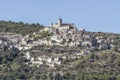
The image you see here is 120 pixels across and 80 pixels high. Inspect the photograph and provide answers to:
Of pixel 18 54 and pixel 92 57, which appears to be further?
pixel 18 54

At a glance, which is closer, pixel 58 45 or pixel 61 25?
pixel 58 45

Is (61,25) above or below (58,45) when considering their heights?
above

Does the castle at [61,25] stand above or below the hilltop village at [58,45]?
above

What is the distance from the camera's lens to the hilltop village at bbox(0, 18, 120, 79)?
457 ft

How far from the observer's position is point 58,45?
151125 millimetres

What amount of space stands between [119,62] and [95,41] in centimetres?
2019

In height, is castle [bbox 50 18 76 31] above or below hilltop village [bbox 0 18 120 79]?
above

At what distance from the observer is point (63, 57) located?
5556 inches

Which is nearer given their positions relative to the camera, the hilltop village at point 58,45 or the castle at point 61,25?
the hilltop village at point 58,45

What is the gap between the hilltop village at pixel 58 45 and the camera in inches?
5482

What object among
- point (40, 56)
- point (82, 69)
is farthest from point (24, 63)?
point (82, 69)

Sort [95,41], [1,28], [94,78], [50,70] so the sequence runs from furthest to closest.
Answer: [1,28], [95,41], [50,70], [94,78]

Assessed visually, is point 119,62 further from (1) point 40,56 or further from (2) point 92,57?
(1) point 40,56

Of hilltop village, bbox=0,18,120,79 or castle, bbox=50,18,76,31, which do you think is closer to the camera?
hilltop village, bbox=0,18,120,79
